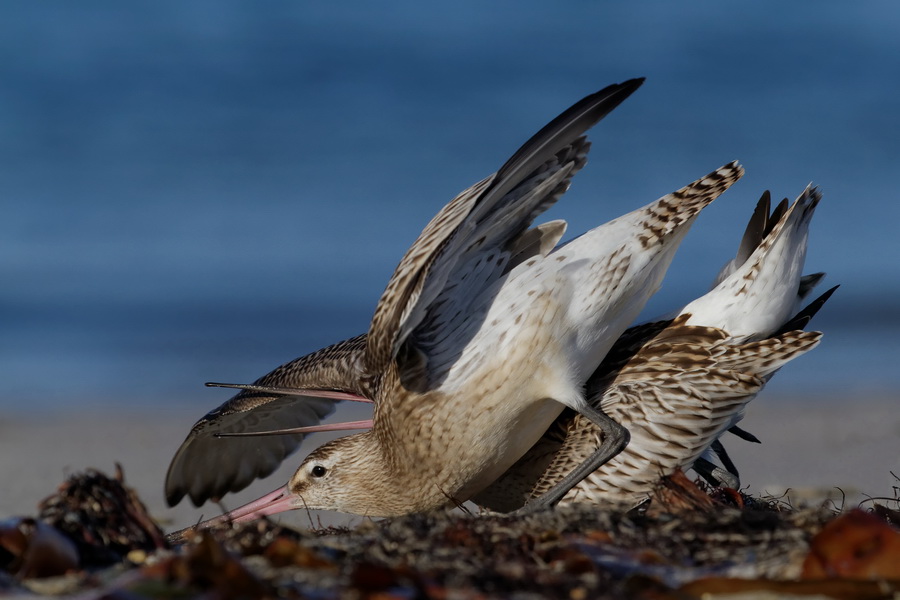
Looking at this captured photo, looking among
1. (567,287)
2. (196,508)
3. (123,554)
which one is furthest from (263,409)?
(123,554)

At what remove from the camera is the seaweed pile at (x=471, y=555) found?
252 cm

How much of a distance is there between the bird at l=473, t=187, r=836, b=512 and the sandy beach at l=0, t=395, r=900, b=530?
1002mm

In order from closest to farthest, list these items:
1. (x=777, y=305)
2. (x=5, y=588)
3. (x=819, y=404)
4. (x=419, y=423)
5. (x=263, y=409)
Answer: (x=5, y=588), (x=419, y=423), (x=777, y=305), (x=263, y=409), (x=819, y=404)

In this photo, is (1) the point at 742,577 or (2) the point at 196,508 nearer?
(1) the point at 742,577

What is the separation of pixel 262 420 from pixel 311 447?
7.08 feet

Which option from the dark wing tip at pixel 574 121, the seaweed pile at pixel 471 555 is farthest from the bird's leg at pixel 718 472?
the dark wing tip at pixel 574 121

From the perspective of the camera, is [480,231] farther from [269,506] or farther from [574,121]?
[269,506]

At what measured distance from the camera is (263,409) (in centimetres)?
586

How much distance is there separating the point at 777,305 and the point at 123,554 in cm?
293

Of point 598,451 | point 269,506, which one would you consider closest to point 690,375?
point 598,451

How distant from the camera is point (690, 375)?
4.62m

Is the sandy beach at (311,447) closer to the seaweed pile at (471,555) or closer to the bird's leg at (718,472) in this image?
the bird's leg at (718,472)

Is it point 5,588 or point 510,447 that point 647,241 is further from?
point 5,588

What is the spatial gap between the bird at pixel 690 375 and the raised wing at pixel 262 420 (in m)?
0.95
